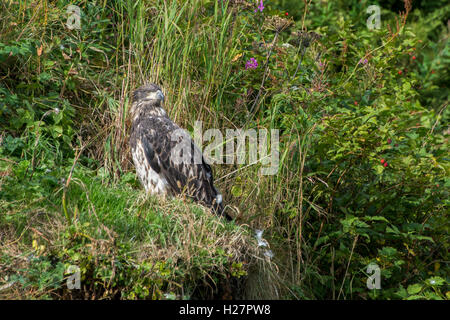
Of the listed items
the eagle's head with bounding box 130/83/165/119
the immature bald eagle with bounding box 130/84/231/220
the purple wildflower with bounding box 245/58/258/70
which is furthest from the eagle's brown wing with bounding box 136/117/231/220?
the purple wildflower with bounding box 245/58/258/70

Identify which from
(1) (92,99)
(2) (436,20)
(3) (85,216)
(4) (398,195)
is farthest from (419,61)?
(3) (85,216)

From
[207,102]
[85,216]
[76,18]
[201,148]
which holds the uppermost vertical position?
[76,18]

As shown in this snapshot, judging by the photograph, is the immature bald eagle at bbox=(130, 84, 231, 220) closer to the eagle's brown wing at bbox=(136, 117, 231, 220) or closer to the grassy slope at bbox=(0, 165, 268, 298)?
the eagle's brown wing at bbox=(136, 117, 231, 220)

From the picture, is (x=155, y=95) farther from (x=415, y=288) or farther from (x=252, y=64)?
(x=415, y=288)

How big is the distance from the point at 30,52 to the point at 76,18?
0.69 m

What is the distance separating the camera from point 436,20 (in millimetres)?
9930

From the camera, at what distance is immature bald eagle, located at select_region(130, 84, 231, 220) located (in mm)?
5309

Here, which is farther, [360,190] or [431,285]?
[360,190]

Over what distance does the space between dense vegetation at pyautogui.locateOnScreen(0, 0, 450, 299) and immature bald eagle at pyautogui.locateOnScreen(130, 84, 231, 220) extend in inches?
8.2

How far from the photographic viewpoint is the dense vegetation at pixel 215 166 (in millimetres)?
4230

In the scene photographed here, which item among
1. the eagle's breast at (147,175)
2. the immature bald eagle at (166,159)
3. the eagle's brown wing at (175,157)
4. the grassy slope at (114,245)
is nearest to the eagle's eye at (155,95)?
the immature bald eagle at (166,159)

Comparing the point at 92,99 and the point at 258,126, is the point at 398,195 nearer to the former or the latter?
the point at 258,126

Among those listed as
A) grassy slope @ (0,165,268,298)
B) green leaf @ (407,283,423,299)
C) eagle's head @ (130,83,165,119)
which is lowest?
green leaf @ (407,283,423,299)

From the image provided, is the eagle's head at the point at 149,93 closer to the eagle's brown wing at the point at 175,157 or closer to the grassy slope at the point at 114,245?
the eagle's brown wing at the point at 175,157
